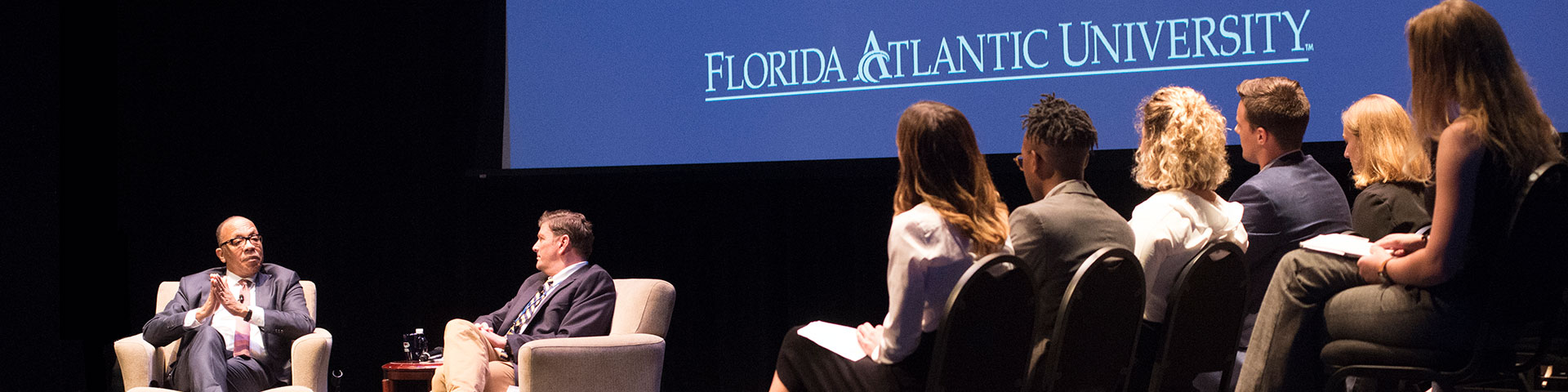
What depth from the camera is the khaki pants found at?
3.77 m

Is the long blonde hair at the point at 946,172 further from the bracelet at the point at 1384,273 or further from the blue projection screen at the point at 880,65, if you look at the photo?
the blue projection screen at the point at 880,65

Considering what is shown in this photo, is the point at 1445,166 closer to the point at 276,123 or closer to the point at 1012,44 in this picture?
the point at 1012,44

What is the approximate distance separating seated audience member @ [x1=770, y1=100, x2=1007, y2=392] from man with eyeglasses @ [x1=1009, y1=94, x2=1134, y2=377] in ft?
0.41

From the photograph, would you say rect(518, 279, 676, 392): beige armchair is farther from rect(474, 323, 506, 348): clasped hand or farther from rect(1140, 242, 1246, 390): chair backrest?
rect(1140, 242, 1246, 390): chair backrest

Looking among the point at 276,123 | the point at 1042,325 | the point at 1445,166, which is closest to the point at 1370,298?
the point at 1445,166

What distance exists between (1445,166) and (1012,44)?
2.31m

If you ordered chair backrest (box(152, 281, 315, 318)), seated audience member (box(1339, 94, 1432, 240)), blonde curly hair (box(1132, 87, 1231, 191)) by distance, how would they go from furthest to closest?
chair backrest (box(152, 281, 315, 318)), seated audience member (box(1339, 94, 1432, 240)), blonde curly hair (box(1132, 87, 1231, 191))

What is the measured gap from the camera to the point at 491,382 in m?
3.94

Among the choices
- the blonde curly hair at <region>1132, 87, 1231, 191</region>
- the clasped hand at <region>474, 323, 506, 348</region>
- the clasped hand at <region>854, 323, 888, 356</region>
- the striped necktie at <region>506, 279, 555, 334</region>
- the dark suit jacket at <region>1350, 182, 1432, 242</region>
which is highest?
the blonde curly hair at <region>1132, 87, 1231, 191</region>

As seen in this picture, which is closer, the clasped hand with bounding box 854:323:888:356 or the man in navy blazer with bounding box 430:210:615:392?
the clasped hand with bounding box 854:323:888:356

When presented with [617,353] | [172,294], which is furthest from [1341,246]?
[172,294]

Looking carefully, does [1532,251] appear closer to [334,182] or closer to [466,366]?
[466,366]

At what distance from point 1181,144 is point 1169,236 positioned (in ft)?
0.80

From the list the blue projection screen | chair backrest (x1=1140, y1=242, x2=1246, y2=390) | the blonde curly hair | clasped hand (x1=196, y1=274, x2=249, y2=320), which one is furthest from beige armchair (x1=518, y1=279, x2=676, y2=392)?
chair backrest (x1=1140, y1=242, x2=1246, y2=390)
